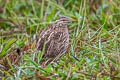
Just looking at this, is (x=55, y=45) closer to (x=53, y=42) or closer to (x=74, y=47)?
(x=53, y=42)

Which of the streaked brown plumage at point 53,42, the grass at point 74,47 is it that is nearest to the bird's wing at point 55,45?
the streaked brown plumage at point 53,42

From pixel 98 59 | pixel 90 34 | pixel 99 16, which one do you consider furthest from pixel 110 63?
pixel 99 16

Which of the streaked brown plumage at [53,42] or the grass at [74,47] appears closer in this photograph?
the grass at [74,47]

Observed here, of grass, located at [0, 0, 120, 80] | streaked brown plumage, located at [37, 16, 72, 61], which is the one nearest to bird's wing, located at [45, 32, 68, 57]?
Answer: streaked brown plumage, located at [37, 16, 72, 61]

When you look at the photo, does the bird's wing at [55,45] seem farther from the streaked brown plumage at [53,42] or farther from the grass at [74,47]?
the grass at [74,47]

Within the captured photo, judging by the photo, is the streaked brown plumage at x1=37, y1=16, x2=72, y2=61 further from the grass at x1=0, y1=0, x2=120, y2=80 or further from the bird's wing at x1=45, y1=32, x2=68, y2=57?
the grass at x1=0, y1=0, x2=120, y2=80

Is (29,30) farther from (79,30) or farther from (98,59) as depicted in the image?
(98,59)

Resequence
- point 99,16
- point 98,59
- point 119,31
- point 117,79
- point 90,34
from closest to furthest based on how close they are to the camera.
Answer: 1. point 117,79
2. point 98,59
3. point 119,31
4. point 90,34
5. point 99,16

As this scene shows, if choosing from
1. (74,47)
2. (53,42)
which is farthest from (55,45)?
(74,47)

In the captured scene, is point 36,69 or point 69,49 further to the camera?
point 69,49
